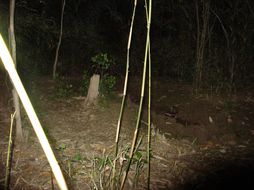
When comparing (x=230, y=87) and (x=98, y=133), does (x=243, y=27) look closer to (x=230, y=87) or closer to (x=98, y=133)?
(x=230, y=87)

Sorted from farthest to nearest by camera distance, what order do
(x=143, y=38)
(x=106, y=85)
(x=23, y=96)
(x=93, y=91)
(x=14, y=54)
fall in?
(x=143, y=38)
(x=106, y=85)
(x=93, y=91)
(x=14, y=54)
(x=23, y=96)

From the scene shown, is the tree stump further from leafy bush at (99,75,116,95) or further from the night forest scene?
leafy bush at (99,75,116,95)

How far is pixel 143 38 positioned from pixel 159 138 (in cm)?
594

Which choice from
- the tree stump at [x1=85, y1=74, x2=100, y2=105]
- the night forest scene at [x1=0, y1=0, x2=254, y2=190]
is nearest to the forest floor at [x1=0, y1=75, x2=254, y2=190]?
the night forest scene at [x1=0, y1=0, x2=254, y2=190]

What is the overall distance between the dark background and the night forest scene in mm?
34

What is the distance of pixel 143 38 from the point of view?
9.27 metres

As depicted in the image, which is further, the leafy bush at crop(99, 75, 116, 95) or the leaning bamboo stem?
the leafy bush at crop(99, 75, 116, 95)

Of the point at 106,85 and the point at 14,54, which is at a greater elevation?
the point at 14,54

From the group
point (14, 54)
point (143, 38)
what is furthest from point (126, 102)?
point (143, 38)

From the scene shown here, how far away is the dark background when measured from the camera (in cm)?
671

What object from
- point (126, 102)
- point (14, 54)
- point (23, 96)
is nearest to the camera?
point (23, 96)

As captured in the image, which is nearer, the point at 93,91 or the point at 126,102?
the point at 93,91

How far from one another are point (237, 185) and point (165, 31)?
7.24 meters

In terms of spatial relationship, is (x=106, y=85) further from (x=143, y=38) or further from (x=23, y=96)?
(x=23, y=96)
